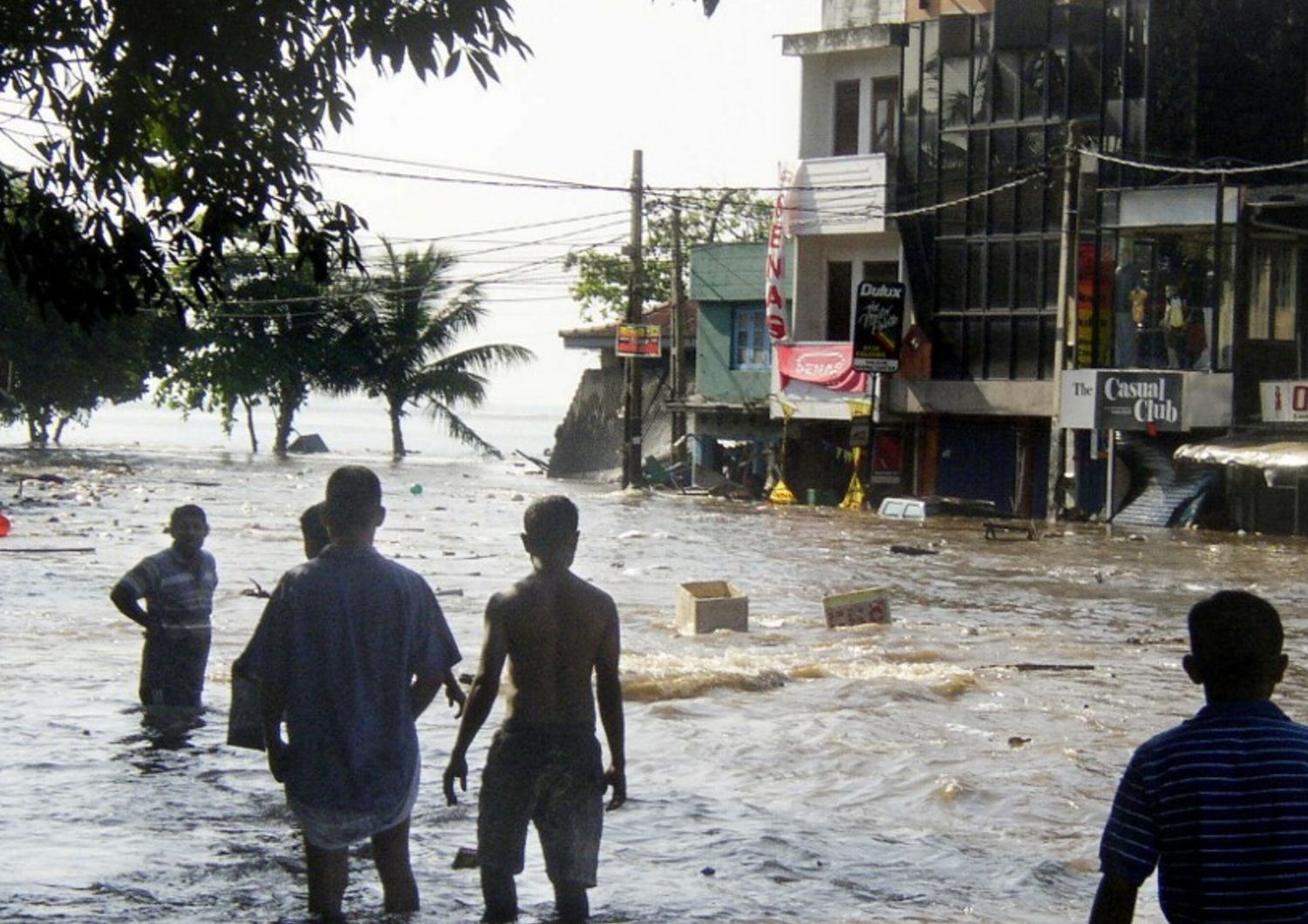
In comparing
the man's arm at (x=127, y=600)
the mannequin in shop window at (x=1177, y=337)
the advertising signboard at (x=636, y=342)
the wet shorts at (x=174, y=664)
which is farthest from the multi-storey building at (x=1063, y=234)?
→ the man's arm at (x=127, y=600)

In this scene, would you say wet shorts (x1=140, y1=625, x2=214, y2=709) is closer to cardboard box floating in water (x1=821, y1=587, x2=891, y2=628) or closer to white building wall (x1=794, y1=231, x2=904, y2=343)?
cardboard box floating in water (x1=821, y1=587, x2=891, y2=628)

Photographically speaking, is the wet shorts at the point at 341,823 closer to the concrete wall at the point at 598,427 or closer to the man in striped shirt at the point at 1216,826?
the man in striped shirt at the point at 1216,826

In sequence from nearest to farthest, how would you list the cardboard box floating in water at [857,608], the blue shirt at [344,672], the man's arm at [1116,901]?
1. the man's arm at [1116,901]
2. the blue shirt at [344,672]
3. the cardboard box floating in water at [857,608]

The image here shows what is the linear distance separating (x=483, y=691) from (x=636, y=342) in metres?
39.1

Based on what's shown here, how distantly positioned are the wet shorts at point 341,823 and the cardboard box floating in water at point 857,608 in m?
10.9

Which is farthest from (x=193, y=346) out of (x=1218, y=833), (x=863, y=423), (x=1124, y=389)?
(x=1218, y=833)

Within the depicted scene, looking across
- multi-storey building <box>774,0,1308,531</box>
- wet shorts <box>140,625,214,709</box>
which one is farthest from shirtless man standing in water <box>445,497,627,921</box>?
multi-storey building <box>774,0,1308,531</box>

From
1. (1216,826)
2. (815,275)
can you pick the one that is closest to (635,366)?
(815,275)

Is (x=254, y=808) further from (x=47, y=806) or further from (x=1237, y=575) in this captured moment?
(x=1237, y=575)

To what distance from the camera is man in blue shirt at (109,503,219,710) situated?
9.63 meters

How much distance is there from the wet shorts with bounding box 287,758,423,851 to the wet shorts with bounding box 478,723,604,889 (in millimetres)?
293

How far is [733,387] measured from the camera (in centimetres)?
4656

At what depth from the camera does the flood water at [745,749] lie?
778 centimetres

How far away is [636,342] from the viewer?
45.3 meters
